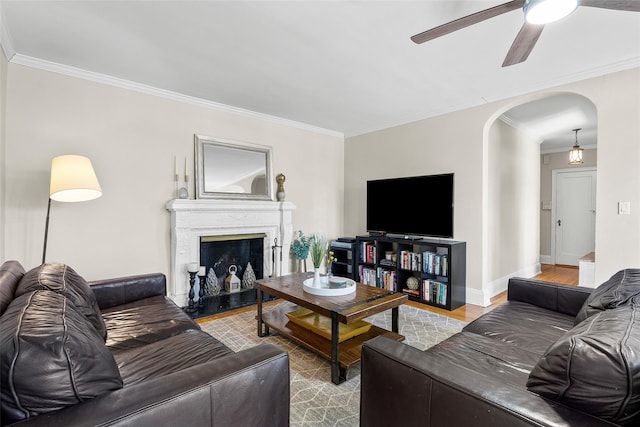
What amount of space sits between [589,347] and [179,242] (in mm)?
3443

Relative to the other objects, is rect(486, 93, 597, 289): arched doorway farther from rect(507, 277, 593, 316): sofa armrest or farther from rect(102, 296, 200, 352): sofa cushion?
rect(102, 296, 200, 352): sofa cushion

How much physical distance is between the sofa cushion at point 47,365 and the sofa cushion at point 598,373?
4.44 ft

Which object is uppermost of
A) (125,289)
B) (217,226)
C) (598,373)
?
(217,226)

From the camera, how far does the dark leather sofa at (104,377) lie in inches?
Answer: 30.8

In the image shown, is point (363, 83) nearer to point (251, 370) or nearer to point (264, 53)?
point (264, 53)

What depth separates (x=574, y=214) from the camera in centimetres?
595

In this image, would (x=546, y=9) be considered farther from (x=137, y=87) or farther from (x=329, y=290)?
(x=137, y=87)

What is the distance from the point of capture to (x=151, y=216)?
330 centimetres

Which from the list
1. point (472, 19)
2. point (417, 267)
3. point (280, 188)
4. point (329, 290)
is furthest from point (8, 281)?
point (417, 267)

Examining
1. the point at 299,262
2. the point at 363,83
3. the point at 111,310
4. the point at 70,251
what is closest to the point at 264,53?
the point at 363,83

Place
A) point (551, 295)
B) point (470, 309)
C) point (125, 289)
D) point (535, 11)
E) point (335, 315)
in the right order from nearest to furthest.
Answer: point (535, 11) → point (335, 315) → point (551, 295) → point (125, 289) → point (470, 309)

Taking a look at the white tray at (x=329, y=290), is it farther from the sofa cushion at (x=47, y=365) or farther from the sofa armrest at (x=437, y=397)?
the sofa cushion at (x=47, y=365)

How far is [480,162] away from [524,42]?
6.18 feet

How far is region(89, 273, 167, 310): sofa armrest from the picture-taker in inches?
86.1
